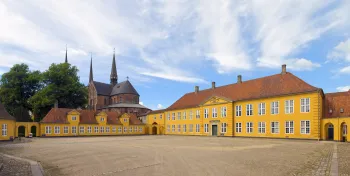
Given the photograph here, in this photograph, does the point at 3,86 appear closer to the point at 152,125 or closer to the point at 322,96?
the point at 152,125

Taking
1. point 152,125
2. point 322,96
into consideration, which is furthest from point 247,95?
point 152,125

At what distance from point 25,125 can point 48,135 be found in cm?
406

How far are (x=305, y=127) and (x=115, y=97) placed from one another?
63.3m

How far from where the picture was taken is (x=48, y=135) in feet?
150

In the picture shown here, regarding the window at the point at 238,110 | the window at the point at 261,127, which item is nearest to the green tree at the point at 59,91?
the window at the point at 238,110

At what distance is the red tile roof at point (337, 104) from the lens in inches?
1176

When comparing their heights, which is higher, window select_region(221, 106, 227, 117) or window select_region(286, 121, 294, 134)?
window select_region(221, 106, 227, 117)

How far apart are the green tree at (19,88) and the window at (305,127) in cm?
4864

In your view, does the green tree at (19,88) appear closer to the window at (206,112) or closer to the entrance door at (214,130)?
the window at (206,112)

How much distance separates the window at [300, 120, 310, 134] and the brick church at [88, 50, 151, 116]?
54263 millimetres

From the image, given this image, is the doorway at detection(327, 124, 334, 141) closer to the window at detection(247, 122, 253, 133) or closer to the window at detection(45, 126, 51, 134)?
the window at detection(247, 122, 253, 133)

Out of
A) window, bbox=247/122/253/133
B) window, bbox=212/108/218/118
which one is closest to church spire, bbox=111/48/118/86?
window, bbox=212/108/218/118

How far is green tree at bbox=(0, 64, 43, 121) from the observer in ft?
171

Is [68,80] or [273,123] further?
[68,80]
